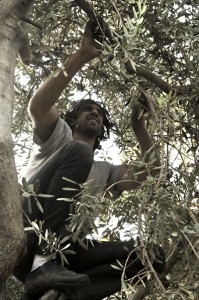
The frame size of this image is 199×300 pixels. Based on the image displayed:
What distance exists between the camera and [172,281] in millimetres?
3885

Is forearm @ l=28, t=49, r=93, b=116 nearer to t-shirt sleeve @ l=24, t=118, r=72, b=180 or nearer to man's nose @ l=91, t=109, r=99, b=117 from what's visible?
t-shirt sleeve @ l=24, t=118, r=72, b=180

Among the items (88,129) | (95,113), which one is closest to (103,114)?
(95,113)

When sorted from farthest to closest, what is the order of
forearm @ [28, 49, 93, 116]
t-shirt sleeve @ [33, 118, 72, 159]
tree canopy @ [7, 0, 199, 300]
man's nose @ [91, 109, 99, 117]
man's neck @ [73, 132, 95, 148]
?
man's nose @ [91, 109, 99, 117]
man's neck @ [73, 132, 95, 148]
t-shirt sleeve @ [33, 118, 72, 159]
forearm @ [28, 49, 93, 116]
tree canopy @ [7, 0, 199, 300]

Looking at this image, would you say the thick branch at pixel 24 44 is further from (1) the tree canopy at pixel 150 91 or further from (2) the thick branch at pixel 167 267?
(2) the thick branch at pixel 167 267

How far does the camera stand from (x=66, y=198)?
11.6 feet

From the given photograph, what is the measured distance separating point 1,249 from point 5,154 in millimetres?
462

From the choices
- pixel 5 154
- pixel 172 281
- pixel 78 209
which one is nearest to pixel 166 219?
pixel 78 209

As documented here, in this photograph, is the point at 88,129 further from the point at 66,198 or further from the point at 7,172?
the point at 7,172

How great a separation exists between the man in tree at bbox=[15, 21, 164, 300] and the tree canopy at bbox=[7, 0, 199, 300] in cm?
12

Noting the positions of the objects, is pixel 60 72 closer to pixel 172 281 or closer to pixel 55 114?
pixel 55 114

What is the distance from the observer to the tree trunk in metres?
2.71

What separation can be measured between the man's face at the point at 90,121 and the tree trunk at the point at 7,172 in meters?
1.32

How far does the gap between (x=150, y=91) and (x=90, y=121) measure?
0.53 m

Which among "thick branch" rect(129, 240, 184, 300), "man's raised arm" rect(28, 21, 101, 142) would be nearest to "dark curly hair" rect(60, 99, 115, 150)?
"man's raised arm" rect(28, 21, 101, 142)
